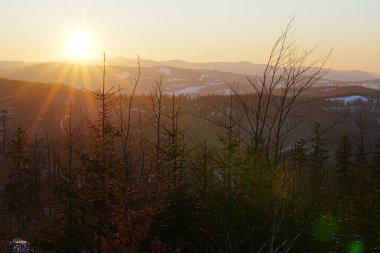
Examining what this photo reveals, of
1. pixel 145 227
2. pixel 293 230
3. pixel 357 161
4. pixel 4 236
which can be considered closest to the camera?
pixel 145 227

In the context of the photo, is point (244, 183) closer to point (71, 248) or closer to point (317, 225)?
point (317, 225)

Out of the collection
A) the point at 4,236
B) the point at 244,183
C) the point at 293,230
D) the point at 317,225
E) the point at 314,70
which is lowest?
the point at 4,236

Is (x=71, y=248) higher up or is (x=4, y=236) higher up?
(x=71, y=248)

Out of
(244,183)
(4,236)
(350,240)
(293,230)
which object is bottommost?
(4,236)

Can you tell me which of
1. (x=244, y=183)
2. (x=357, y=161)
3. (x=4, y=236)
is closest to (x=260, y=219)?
(x=244, y=183)

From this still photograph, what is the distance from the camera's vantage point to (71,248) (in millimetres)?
12305

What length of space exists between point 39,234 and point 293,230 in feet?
25.5

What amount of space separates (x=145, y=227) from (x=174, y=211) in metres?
5.62

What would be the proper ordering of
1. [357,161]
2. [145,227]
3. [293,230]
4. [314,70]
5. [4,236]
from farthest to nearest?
[357,161]
[4,236]
[293,230]
[314,70]
[145,227]

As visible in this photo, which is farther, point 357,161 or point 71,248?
point 357,161

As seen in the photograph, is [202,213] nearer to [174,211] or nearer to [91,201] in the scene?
[174,211]

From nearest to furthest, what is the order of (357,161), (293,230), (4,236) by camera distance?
1. (293,230)
2. (4,236)
3. (357,161)

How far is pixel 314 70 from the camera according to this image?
8516mm

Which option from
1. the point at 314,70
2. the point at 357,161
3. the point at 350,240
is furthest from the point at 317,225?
the point at 357,161
